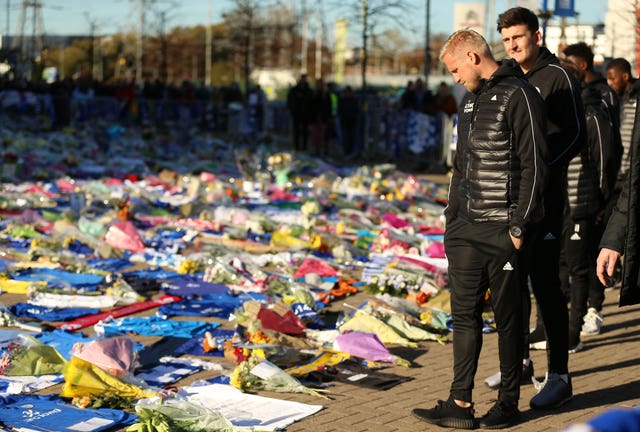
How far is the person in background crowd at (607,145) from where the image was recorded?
847 centimetres

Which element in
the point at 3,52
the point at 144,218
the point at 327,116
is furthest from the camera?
the point at 3,52

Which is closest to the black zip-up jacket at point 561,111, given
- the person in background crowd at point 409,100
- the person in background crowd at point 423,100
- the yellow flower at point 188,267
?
the yellow flower at point 188,267

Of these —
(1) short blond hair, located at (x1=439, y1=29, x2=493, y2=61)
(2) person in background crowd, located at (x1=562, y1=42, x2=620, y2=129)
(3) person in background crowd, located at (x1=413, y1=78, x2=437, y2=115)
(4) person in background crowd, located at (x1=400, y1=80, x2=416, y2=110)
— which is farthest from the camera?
(4) person in background crowd, located at (x1=400, y1=80, x2=416, y2=110)

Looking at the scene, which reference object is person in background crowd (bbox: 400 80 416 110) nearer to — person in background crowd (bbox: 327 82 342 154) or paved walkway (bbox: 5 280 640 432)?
person in background crowd (bbox: 327 82 342 154)

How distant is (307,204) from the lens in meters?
16.9

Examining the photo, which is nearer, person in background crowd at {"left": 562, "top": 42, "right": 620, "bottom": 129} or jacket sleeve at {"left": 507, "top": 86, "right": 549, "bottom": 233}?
jacket sleeve at {"left": 507, "top": 86, "right": 549, "bottom": 233}

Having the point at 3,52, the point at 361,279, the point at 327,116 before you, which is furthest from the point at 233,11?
the point at 361,279

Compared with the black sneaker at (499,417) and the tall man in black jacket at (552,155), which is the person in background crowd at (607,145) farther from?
the black sneaker at (499,417)

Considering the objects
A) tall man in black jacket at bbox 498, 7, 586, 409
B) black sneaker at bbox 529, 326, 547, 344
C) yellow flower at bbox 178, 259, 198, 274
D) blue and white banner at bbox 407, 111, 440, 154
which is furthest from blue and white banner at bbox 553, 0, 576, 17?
blue and white banner at bbox 407, 111, 440, 154

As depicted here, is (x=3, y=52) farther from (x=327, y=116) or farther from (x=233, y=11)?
(x=327, y=116)

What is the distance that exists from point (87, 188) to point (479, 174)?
14243 mm

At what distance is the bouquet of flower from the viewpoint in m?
7.06

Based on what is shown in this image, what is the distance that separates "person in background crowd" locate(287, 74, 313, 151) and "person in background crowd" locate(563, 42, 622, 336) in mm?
21125

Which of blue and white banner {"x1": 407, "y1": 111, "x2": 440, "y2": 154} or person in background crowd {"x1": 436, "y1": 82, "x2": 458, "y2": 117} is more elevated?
person in background crowd {"x1": 436, "y1": 82, "x2": 458, "y2": 117}
